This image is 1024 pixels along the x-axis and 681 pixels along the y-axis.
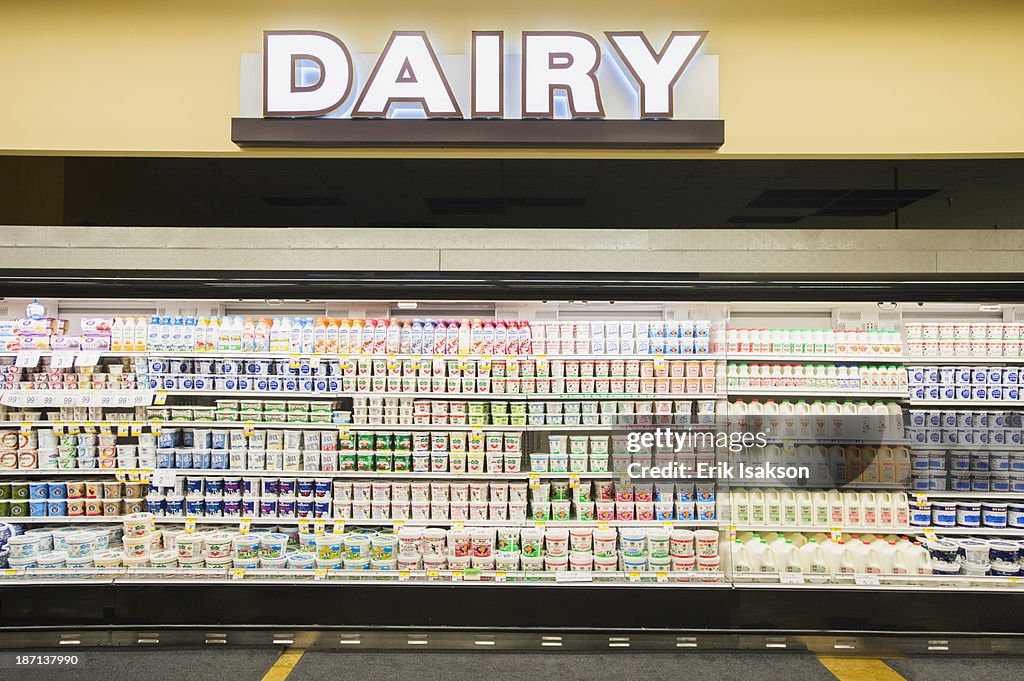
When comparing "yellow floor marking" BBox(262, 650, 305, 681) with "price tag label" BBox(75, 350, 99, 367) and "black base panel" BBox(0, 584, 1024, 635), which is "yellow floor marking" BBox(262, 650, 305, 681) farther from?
"price tag label" BBox(75, 350, 99, 367)

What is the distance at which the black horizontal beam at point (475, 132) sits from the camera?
3174mm

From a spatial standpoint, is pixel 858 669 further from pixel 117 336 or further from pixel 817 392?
pixel 117 336

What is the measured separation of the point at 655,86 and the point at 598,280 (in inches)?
44.1

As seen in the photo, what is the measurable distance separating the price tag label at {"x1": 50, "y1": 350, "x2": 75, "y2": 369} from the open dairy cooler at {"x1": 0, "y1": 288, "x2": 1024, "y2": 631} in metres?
0.01

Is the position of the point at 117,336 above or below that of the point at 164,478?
above

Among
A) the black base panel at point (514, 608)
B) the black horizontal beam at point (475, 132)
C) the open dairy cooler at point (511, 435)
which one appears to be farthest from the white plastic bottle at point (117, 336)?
the black horizontal beam at point (475, 132)

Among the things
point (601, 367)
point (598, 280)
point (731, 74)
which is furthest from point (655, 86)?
point (601, 367)

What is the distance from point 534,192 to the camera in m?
4.85

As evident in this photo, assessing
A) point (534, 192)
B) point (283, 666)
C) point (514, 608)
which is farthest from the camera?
point (534, 192)

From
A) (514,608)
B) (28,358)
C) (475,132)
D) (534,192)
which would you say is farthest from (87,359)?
(534,192)

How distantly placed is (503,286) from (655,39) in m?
1.62

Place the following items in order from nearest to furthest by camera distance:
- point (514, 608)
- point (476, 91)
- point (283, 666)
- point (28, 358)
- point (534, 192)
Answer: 1. point (476, 91)
2. point (283, 666)
3. point (514, 608)
4. point (28, 358)
5. point (534, 192)

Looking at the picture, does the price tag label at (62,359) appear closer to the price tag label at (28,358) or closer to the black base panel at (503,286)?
the price tag label at (28,358)

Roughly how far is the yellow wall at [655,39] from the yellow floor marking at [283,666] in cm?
289
